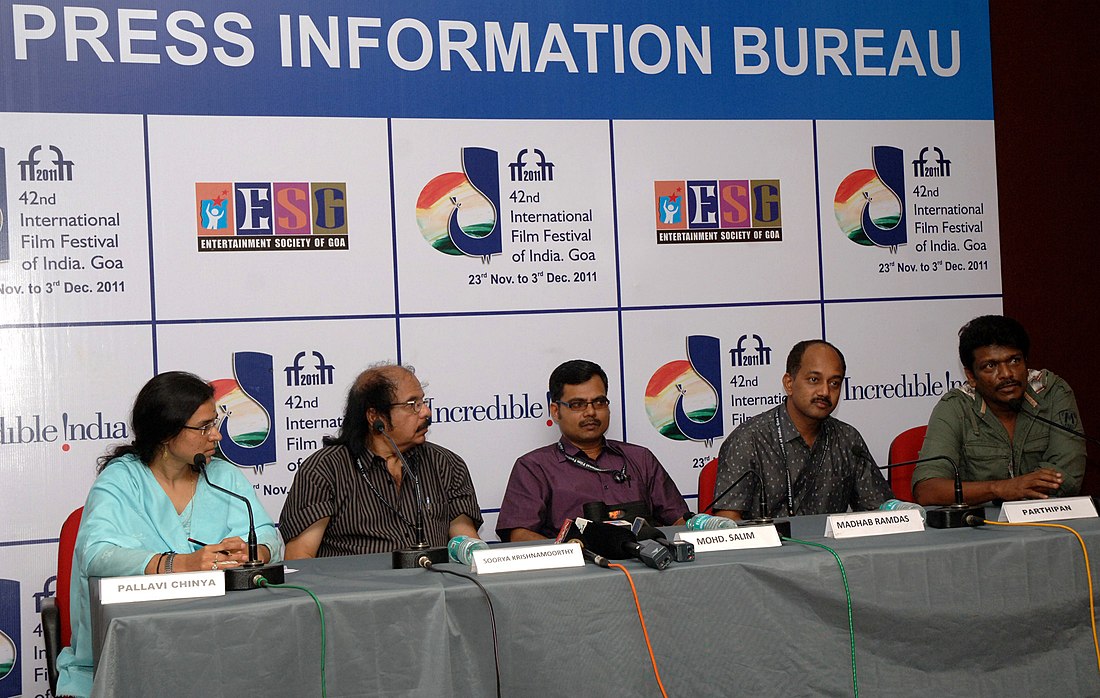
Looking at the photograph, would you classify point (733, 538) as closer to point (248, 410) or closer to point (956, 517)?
point (956, 517)

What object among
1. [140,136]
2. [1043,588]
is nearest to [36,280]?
[140,136]

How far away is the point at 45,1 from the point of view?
3.49 metres

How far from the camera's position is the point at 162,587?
2.00 meters

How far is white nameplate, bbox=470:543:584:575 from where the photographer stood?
83.6 inches

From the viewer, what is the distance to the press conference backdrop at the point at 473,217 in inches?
138

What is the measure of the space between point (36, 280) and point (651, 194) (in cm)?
210

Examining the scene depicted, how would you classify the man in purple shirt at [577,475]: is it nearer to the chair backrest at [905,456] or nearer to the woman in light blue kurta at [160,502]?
the chair backrest at [905,456]

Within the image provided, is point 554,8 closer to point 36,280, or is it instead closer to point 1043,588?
point 36,280

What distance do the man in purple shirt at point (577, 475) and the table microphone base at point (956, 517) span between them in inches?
43.6

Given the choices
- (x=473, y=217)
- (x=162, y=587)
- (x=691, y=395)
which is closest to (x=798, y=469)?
(x=691, y=395)

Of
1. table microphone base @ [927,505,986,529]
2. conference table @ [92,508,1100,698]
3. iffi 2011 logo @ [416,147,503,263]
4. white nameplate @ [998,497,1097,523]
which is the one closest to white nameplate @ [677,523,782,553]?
conference table @ [92,508,1100,698]

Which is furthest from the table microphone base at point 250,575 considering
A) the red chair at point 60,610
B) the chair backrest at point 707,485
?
the chair backrest at point 707,485

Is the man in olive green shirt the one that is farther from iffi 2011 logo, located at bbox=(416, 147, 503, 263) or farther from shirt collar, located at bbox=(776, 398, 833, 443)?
iffi 2011 logo, located at bbox=(416, 147, 503, 263)

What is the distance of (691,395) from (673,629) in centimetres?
205
